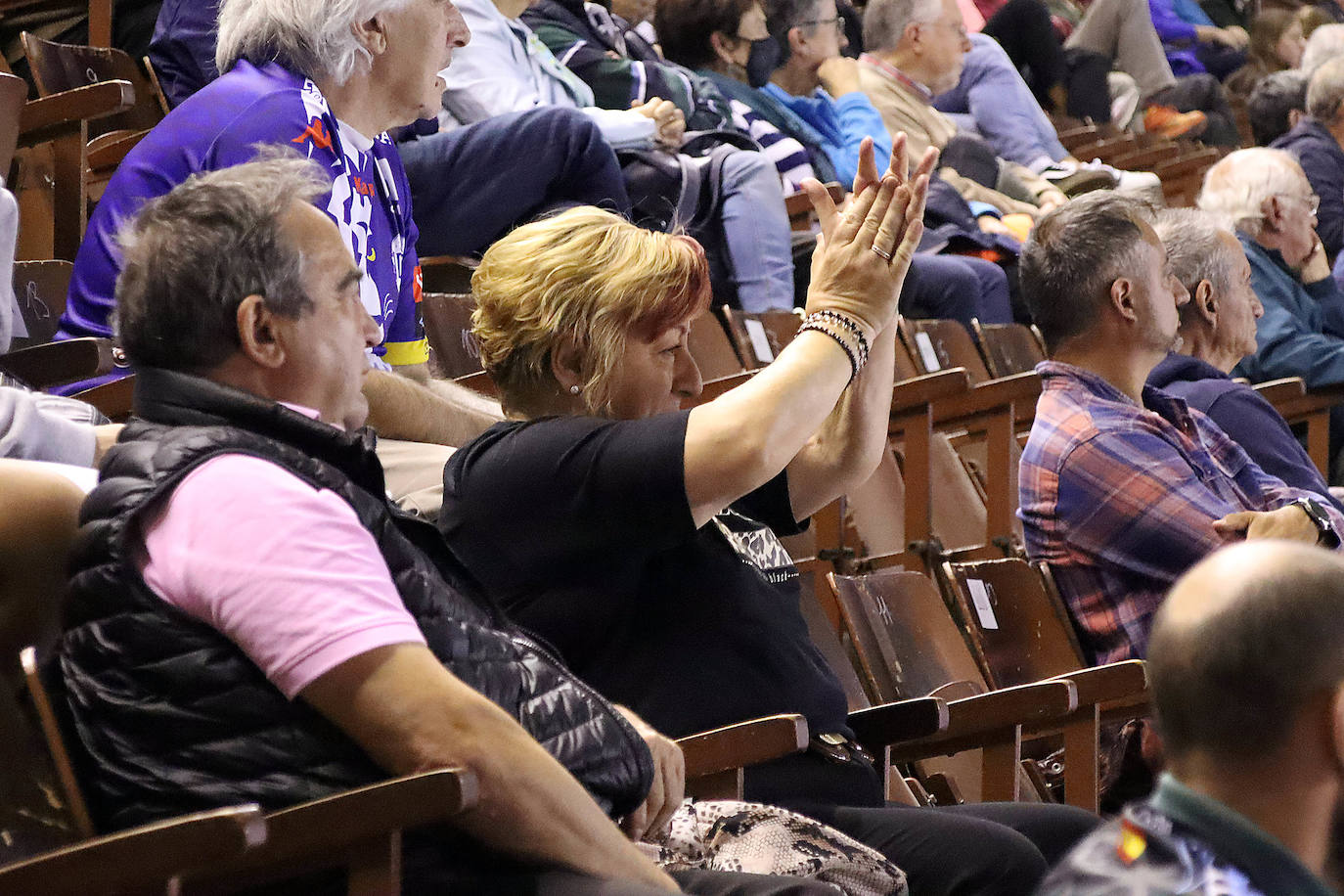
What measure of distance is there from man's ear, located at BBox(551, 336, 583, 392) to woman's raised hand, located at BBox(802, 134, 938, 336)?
0.83ft

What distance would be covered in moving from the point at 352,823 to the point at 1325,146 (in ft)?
16.3

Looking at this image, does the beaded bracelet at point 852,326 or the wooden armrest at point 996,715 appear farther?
the wooden armrest at point 996,715

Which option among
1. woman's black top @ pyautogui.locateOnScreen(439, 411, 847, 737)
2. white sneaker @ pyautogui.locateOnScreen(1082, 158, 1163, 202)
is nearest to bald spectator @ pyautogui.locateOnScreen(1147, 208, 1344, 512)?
woman's black top @ pyautogui.locateOnScreen(439, 411, 847, 737)

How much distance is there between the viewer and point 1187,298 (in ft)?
9.88

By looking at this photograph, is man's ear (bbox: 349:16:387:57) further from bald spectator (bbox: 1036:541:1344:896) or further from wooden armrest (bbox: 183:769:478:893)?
bald spectator (bbox: 1036:541:1344:896)

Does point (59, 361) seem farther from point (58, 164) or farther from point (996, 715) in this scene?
point (996, 715)

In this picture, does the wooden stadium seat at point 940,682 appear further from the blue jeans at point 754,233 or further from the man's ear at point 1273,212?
the man's ear at point 1273,212

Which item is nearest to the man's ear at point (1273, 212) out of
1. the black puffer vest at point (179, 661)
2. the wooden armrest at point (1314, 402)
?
the wooden armrest at point (1314, 402)

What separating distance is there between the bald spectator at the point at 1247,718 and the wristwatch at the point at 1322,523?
Result: 1.65 m

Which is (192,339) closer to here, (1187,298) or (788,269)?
(1187,298)

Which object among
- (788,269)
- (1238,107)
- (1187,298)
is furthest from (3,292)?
(1238,107)

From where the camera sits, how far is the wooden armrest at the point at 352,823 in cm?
121

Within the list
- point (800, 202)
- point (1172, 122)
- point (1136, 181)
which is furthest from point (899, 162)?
point (1172, 122)

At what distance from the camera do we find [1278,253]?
4297 millimetres
